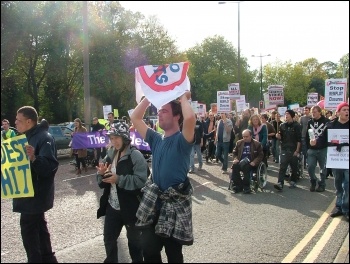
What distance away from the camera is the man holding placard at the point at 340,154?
262 inches

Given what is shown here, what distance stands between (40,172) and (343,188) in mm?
4869

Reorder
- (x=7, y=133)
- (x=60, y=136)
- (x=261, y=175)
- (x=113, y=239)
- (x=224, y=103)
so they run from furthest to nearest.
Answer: (x=60, y=136) → (x=224, y=103) → (x=261, y=175) → (x=7, y=133) → (x=113, y=239)

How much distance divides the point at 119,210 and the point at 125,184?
31 centimetres

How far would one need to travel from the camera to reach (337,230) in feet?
21.1

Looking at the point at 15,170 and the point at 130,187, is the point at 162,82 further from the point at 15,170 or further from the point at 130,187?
the point at 15,170

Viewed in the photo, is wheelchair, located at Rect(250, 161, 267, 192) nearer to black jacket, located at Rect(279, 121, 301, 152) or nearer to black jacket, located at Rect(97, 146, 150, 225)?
black jacket, located at Rect(279, 121, 301, 152)

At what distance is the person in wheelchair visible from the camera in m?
9.67

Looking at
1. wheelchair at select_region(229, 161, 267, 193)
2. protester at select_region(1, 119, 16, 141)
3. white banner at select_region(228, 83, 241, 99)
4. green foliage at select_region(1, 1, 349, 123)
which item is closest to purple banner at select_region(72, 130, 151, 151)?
protester at select_region(1, 119, 16, 141)

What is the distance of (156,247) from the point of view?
3746 millimetres

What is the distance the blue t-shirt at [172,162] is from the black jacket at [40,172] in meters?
1.30

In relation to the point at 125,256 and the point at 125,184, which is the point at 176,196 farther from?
the point at 125,256

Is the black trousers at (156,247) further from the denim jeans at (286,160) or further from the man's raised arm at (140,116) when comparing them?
the denim jeans at (286,160)

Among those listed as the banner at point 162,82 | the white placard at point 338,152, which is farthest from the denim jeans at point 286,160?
the banner at point 162,82

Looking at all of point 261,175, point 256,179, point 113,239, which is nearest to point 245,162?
point 256,179
